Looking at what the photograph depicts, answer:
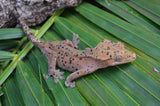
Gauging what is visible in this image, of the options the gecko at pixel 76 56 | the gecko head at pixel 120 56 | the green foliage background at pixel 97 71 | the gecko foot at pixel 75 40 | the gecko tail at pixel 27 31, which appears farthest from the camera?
the gecko tail at pixel 27 31

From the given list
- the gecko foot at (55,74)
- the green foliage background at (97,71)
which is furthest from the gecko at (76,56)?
the green foliage background at (97,71)

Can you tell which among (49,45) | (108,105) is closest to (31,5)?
(49,45)

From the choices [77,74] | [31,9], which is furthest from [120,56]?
[31,9]

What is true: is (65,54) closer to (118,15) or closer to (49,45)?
(49,45)

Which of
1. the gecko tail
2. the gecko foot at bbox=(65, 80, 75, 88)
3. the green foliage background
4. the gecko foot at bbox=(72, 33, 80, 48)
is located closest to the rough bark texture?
the gecko tail

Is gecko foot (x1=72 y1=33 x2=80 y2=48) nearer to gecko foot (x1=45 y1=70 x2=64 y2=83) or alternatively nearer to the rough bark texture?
gecko foot (x1=45 y1=70 x2=64 y2=83)

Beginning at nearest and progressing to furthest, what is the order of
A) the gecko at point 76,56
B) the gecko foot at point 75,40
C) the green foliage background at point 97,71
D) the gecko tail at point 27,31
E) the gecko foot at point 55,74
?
the green foliage background at point 97,71
the gecko at point 76,56
the gecko foot at point 55,74
the gecko foot at point 75,40
the gecko tail at point 27,31

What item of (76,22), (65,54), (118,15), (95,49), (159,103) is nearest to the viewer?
(159,103)

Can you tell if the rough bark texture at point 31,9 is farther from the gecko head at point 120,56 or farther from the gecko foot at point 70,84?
the gecko foot at point 70,84
